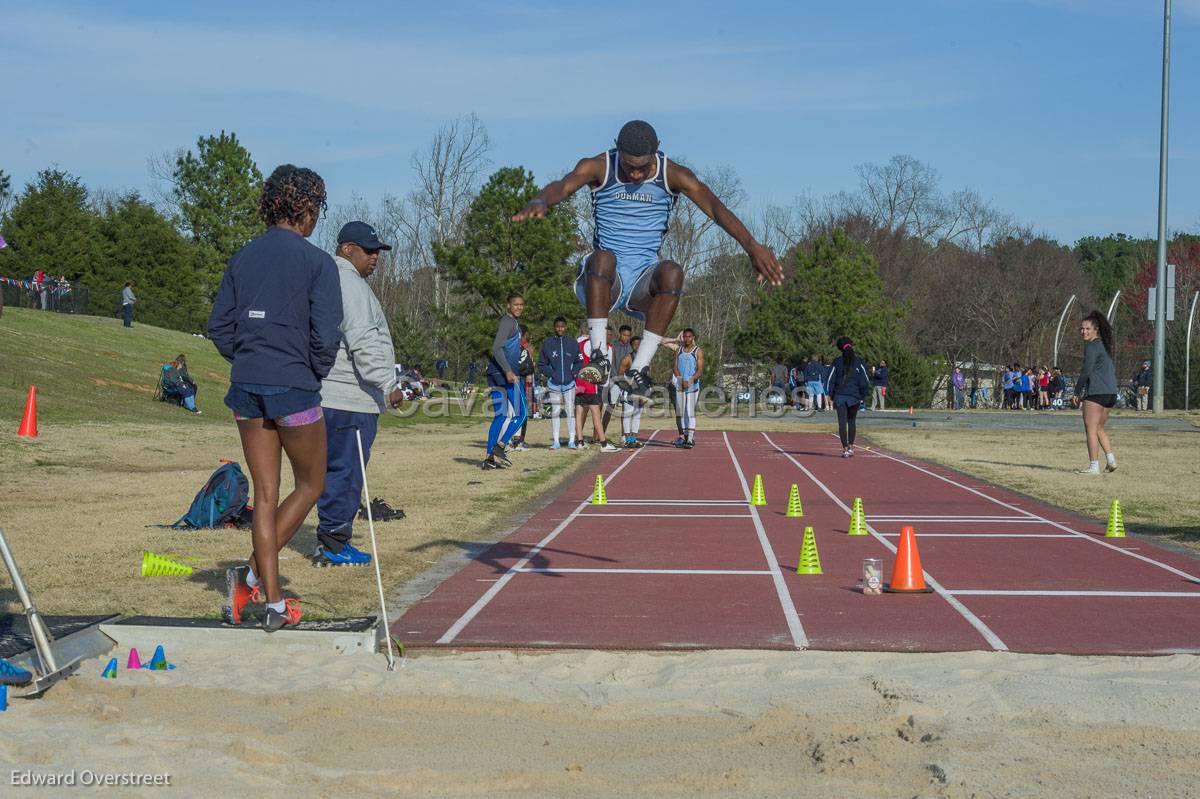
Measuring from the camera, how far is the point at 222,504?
10.7 meters

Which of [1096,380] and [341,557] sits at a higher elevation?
[1096,380]

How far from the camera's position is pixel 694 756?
462 cm

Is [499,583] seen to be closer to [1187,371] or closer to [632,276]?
[632,276]

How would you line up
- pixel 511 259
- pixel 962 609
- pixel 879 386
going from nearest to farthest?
pixel 962 609 → pixel 879 386 → pixel 511 259

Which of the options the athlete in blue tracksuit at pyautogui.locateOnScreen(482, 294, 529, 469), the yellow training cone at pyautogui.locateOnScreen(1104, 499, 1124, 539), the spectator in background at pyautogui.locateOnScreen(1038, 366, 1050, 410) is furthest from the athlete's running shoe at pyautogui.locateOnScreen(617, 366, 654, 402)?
the spectator in background at pyautogui.locateOnScreen(1038, 366, 1050, 410)

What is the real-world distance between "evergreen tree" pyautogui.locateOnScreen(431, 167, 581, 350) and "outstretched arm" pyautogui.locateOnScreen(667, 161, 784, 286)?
47.7 metres

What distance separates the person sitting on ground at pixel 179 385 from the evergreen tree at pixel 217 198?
143 feet

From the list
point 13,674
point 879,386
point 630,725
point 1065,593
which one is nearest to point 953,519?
point 1065,593

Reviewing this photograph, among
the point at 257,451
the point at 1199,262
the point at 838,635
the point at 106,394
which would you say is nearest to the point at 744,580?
the point at 838,635

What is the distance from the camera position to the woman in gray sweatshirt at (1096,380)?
17859 mm

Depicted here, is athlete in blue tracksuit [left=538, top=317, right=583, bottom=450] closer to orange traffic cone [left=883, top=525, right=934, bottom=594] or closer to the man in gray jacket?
the man in gray jacket

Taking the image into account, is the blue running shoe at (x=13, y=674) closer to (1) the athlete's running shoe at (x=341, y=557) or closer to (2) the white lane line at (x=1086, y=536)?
(1) the athlete's running shoe at (x=341, y=557)

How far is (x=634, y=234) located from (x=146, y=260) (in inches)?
2586

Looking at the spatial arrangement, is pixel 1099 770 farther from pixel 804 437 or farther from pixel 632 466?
pixel 804 437
